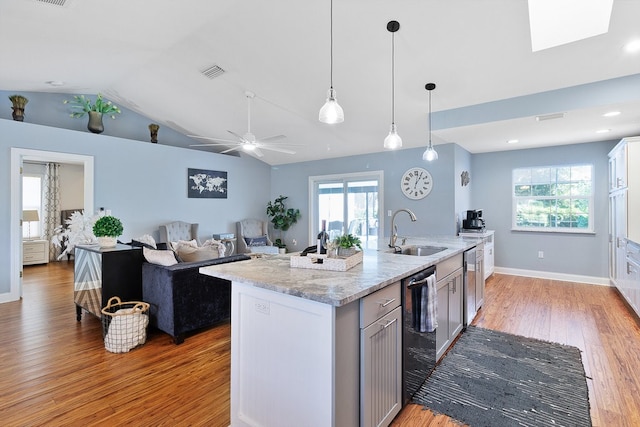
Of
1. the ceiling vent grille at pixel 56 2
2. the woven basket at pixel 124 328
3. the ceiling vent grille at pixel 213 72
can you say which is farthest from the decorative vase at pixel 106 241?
the ceiling vent grille at pixel 213 72

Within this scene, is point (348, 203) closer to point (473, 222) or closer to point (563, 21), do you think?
point (473, 222)

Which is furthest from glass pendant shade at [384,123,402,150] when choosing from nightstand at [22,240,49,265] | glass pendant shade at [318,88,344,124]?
nightstand at [22,240,49,265]

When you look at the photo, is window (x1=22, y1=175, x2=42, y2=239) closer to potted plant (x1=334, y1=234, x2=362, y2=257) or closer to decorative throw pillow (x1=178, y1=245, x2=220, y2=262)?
decorative throw pillow (x1=178, y1=245, x2=220, y2=262)

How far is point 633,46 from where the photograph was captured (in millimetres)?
2664

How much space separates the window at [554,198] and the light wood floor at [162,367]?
161 centimetres

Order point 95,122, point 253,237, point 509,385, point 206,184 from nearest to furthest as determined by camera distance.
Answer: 1. point 509,385
2. point 95,122
3. point 206,184
4. point 253,237

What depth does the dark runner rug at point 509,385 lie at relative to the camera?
1.89 m

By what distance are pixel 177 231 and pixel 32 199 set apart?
13.3 feet

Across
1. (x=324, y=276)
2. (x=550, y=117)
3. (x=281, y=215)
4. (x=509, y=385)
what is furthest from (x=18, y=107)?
(x=550, y=117)

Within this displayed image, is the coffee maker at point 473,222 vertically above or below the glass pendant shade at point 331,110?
below

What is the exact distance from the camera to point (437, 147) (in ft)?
17.3

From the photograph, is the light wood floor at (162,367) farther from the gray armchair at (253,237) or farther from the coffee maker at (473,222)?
the gray armchair at (253,237)

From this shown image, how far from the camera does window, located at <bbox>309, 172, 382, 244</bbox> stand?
620 cm

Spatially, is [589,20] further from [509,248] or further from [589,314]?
[509,248]
